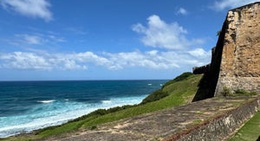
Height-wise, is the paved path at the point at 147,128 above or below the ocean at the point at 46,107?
above

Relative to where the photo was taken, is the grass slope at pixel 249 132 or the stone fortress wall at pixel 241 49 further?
the stone fortress wall at pixel 241 49

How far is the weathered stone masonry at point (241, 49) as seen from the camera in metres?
14.4

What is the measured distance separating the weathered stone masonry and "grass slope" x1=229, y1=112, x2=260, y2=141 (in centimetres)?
549

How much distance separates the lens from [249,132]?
780cm

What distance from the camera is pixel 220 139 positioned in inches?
281

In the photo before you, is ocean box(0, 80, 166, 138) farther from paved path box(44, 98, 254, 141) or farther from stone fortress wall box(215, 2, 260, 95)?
paved path box(44, 98, 254, 141)

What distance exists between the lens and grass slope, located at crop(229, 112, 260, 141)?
286 inches

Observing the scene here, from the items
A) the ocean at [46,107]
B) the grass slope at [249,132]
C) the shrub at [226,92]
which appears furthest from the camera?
the ocean at [46,107]

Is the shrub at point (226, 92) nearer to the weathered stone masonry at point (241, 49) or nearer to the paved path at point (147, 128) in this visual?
the weathered stone masonry at point (241, 49)

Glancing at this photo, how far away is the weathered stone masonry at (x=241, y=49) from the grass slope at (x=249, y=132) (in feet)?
18.0

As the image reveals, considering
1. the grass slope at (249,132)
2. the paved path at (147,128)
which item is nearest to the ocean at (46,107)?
the paved path at (147,128)

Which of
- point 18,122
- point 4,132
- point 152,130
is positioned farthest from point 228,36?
point 18,122

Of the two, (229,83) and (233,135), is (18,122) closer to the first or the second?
(229,83)

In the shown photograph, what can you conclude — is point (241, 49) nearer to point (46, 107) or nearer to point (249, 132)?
point (249, 132)
